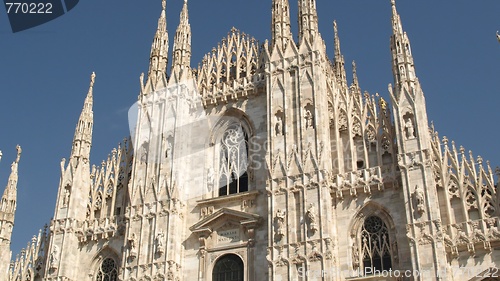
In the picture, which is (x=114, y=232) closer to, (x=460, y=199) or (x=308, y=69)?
(x=308, y=69)

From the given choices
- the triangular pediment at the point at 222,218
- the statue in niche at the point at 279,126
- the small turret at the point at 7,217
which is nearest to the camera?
the triangular pediment at the point at 222,218

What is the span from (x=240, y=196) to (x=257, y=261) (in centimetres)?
279

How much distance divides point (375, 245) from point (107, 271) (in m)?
11.2

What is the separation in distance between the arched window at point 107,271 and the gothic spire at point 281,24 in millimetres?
11347

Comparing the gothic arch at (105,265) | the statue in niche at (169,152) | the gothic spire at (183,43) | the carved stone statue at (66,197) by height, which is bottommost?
the gothic arch at (105,265)

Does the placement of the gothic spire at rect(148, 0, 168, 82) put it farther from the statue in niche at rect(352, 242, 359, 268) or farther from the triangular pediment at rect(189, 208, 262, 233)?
the statue in niche at rect(352, 242, 359, 268)

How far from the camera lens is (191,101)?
29078 mm

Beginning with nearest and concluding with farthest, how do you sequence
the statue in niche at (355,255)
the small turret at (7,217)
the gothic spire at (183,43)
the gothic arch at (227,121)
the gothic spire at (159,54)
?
1. the statue in niche at (355,255)
2. the gothic arch at (227,121)
3. the small turret at (7,217)
4. the gothic spire at (183,43)
5. the gothic spire at (159,54)

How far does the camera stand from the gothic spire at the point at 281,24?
2789 cm

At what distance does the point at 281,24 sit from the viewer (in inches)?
1123

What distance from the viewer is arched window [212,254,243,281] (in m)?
24.2

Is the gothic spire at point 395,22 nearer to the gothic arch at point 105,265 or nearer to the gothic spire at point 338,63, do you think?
the gothic spire at point 338,63

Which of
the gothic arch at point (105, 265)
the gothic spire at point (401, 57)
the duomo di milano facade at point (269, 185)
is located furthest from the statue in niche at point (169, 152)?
the gothic spire at point (401, 57)

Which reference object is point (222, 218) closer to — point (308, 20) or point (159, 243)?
point (159, 243)
